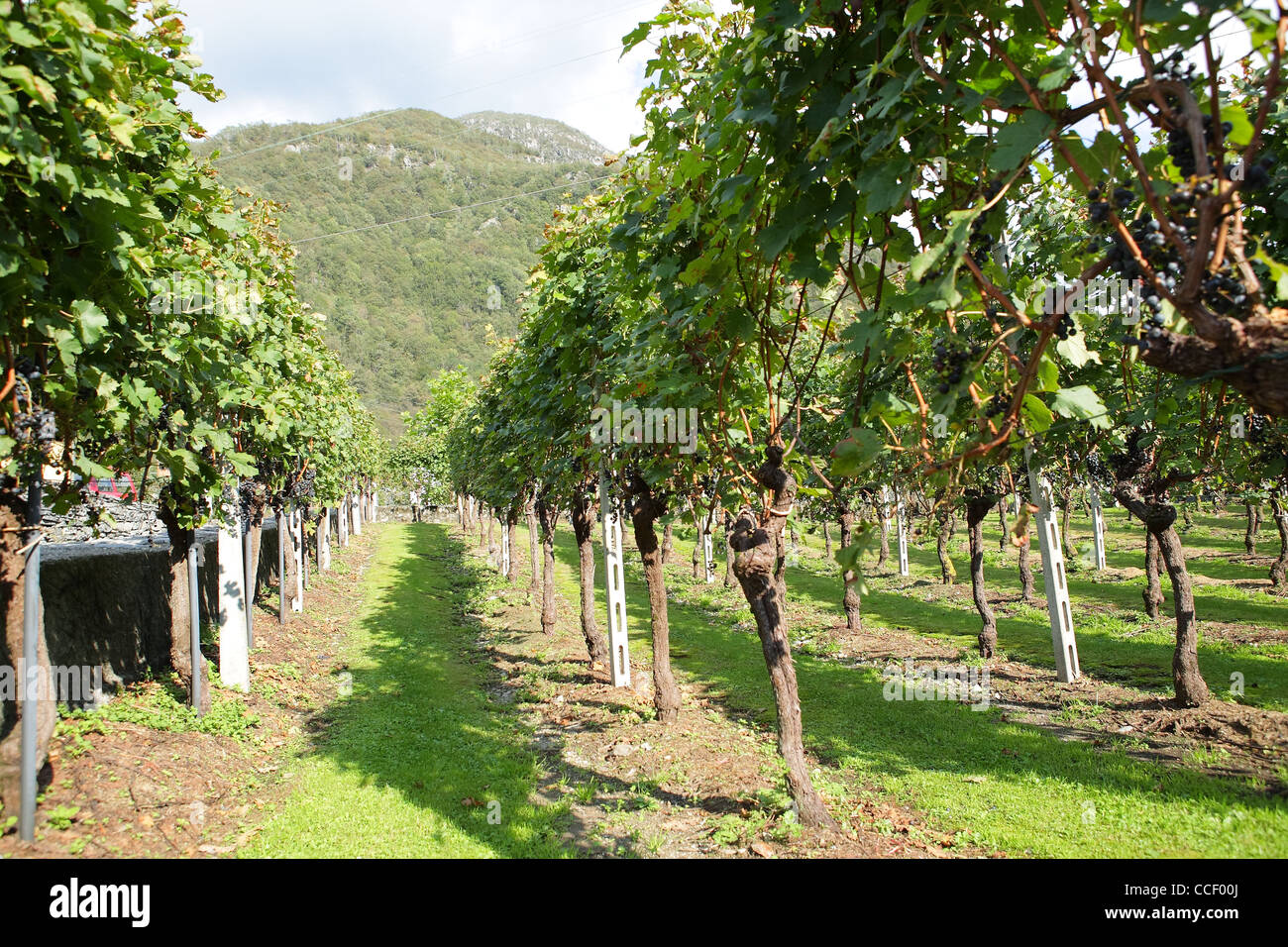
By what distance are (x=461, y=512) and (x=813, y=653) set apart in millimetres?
36453

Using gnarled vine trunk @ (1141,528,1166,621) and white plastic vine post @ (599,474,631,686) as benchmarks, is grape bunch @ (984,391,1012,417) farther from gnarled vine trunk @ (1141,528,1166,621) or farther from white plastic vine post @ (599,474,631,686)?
gnarled vine trunk @ (1141,528,1166,621)

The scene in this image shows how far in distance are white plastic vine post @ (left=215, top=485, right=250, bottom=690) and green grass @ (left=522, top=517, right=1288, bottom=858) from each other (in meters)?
7.07

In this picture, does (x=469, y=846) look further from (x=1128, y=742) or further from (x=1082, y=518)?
(x=1082, y=518)

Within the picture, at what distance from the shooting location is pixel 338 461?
839 inches

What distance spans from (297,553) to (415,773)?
13472mm

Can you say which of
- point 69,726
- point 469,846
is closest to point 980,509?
point 469,846

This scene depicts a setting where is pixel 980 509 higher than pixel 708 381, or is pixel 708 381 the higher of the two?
pixel 708 381

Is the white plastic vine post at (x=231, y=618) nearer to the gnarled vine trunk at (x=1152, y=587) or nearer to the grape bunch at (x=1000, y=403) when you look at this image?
the grape bunch at (x=1000, y=403)

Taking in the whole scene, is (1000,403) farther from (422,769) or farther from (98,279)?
(422,769)

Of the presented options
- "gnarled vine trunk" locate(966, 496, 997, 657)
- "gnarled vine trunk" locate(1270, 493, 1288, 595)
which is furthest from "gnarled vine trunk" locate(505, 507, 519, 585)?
"gnarled vine trunk" locate(1270, 493, 1288, 595)

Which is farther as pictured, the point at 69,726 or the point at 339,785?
the point at 339,785

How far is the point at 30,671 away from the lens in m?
5.09

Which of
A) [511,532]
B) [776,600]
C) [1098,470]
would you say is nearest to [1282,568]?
[1098,470]

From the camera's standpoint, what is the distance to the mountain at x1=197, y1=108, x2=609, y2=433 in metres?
121
